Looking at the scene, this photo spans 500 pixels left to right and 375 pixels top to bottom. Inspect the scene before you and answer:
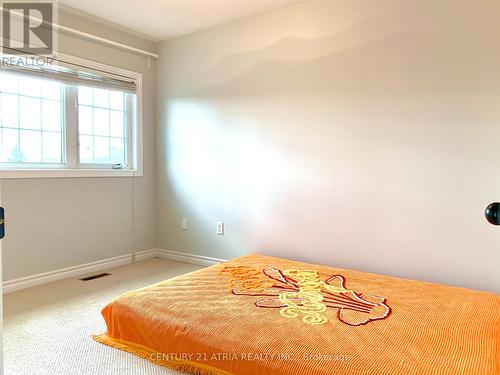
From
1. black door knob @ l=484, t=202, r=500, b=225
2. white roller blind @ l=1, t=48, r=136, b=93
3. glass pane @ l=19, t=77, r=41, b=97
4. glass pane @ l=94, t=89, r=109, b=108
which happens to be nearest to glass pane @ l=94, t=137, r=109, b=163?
glass pane @ l=94, t=89, r=109, b=108

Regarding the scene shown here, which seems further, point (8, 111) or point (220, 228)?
point (220, 228)

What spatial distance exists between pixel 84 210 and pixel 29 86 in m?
1.10

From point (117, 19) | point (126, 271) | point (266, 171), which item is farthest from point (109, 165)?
point (266, 171)

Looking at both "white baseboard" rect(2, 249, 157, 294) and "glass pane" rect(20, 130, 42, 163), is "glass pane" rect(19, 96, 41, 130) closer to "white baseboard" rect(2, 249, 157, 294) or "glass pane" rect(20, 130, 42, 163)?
"glass pane" rect(20, 130, 42, 163)

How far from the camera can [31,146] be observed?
9.96 ft

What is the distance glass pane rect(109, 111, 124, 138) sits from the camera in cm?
361

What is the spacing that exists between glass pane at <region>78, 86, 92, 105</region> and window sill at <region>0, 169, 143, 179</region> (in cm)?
62

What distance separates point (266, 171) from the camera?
3197mm

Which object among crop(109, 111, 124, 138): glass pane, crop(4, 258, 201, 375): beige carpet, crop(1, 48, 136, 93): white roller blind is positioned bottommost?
crop(4, 258, 201, 375): beige carpet

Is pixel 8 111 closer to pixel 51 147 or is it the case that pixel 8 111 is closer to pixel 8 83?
pixel 8 83

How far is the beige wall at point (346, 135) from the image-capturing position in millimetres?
2355

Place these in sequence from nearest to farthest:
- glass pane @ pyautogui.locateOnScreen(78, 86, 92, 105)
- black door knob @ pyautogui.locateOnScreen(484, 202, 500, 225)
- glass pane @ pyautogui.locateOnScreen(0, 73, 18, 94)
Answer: black door knob @ pyautogui.locateOnScreen(484, 202, 500, 225)
glass pane @ pyautogui.locateOnScreen(0, 73, 18, 94)
glass pane @ pyautogui.locateOnScreen(78, 86, 92, 105)

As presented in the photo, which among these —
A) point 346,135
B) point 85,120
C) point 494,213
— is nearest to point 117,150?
point 85,120

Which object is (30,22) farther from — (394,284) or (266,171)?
(394,284)
